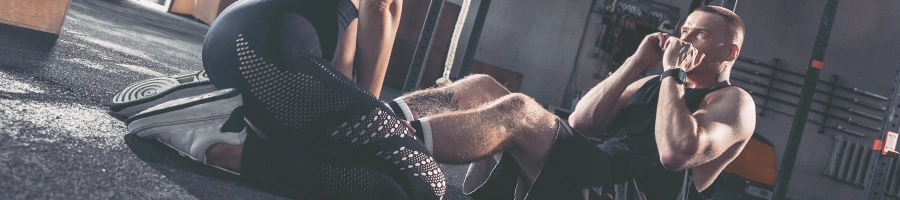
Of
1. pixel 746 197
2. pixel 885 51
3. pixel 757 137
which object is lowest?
pixel 746 197

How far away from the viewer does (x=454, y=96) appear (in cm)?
184

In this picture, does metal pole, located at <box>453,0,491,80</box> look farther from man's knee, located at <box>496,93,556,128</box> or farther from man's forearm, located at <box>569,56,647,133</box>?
man's knee, located at <box>496,93,556,128</box>

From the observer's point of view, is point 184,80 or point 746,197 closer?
point 184,80

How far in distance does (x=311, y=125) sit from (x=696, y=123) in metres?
0.90

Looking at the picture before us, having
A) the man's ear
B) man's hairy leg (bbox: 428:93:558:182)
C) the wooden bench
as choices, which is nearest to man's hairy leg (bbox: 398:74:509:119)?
man's hairy leg (bbox: 428:93:558:182)

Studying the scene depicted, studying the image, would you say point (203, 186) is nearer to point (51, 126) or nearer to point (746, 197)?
point (51, 126)

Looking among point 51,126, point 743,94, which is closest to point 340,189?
point 51,126

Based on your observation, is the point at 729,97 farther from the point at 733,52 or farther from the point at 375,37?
the point at 375,37

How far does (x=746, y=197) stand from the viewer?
5.27m

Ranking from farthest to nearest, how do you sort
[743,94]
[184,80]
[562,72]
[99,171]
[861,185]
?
[562,72] → [861,185] → [184,80] → [743,94] → [99,171]

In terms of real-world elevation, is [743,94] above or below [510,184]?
above

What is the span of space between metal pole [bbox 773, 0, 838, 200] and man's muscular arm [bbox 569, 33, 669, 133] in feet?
9.29

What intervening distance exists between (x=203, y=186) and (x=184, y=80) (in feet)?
2.24

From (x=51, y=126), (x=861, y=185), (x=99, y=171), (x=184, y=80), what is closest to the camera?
(x=99, y=171)
